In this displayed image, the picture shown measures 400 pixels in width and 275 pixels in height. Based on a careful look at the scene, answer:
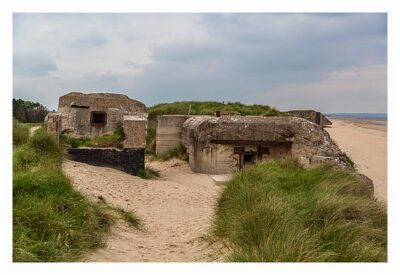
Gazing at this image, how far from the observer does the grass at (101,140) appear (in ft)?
39.7

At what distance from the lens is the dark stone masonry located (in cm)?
1034

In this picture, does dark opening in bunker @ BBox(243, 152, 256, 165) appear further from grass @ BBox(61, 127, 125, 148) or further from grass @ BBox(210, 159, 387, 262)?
grass @ BBox(210, 159, 387, 262)

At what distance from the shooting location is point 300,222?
169 inches

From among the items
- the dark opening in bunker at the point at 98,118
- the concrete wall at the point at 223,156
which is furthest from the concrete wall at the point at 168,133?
the concrete wall at the point at 223,156

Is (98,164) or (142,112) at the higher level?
(142,112)

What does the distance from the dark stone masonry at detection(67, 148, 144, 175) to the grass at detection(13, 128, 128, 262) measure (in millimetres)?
4322

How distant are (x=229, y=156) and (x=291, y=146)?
5.47ft

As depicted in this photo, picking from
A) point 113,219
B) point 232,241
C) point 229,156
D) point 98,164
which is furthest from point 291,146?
point 232,241

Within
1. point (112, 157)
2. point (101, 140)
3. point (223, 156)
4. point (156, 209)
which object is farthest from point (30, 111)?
point (156, 209)

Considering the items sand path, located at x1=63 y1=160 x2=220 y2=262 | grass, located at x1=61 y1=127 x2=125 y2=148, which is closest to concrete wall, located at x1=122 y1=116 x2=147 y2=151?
grass, located at x1=61 y1=127 x2=125 y2=148

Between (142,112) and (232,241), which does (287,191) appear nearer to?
(232,241)

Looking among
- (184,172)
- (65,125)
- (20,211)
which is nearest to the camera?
(20,211)

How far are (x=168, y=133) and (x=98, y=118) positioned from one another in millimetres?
2512

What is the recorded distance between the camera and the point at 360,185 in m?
6.16
